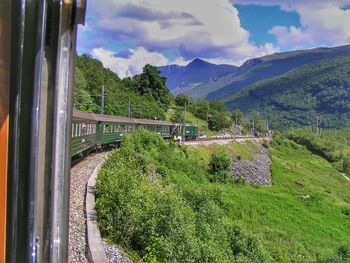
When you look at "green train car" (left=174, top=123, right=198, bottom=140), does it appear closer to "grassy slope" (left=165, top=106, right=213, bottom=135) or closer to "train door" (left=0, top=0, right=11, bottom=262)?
"grassy slope" (left=165, top=106, right=213, bottom=135)

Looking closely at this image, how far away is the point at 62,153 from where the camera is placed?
162 centimetres

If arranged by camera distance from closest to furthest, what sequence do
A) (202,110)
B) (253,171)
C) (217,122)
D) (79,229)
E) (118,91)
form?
1. (79,229)
2. (253,171)
3. (118,91)
4. (217,122)
5. (202,110)

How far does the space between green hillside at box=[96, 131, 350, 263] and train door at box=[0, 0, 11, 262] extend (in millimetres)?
7634

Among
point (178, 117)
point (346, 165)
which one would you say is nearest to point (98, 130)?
point (178, 117)

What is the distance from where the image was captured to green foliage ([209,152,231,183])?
38.8 metres

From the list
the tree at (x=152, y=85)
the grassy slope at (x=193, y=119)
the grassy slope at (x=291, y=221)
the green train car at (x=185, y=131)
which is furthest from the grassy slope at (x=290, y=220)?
the tree at (x=152, y=85)

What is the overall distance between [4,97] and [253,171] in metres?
49.2

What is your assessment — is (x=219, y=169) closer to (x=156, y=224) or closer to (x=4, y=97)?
(x=156, y=224)

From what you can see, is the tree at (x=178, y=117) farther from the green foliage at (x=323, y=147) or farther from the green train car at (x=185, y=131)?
the green foliage at (x=323, y=147)

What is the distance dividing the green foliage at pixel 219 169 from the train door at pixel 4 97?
36.9 metres

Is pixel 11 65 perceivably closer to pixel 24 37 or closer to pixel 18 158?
pixel 24 37

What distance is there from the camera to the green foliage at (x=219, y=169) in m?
38.8

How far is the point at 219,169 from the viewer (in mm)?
40188

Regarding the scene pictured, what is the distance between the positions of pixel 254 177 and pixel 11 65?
46.5 metres
